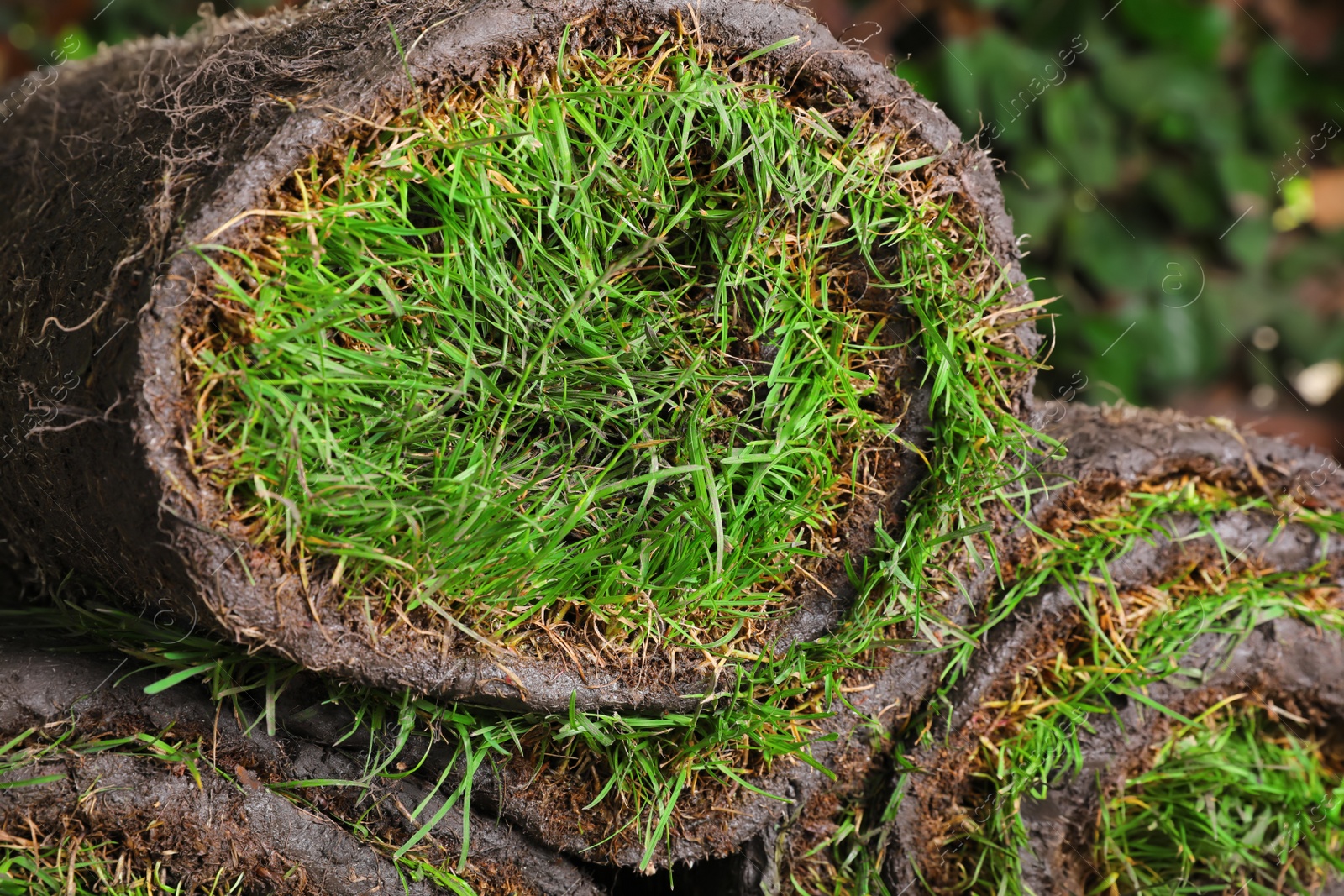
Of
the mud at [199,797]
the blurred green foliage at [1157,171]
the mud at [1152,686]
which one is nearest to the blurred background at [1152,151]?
the blurred green foliage at [1157,171]

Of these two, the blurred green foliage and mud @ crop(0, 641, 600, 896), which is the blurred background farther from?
mud @ crop(0, 641, 600, 896)

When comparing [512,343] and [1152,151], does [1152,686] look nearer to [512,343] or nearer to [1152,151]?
[512,343]

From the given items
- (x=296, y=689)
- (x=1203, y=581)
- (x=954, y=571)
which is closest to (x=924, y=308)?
(x=954, y=571)

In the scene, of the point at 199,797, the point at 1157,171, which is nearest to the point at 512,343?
the point at 199,797

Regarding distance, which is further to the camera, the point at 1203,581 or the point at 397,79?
the point at 1203,581


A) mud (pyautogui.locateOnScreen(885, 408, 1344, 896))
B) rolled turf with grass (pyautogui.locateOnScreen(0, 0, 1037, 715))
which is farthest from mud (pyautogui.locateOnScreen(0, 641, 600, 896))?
mud (pyautogui.locateOnScreen(885, 408, 1344, 896))

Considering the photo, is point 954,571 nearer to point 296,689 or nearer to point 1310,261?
point 296,689

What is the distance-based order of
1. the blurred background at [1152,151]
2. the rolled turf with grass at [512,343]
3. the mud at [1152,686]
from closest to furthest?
1. the rolled turf with grass at [512,343]
2. the mud at [1152,686]
3. the blurred background at [1152,151]

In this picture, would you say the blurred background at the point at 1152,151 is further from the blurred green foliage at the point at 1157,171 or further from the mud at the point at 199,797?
the mud at the point at 199,797
